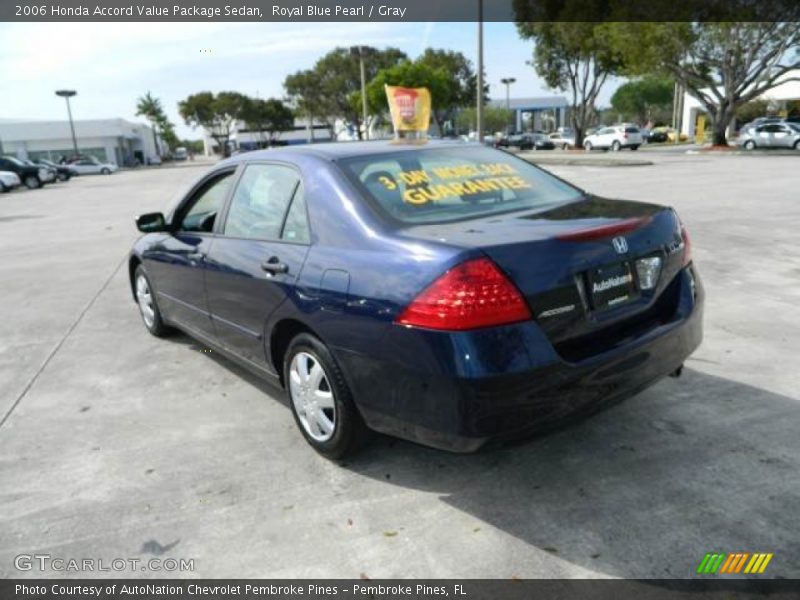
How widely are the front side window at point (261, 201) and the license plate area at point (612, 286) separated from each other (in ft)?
5.50

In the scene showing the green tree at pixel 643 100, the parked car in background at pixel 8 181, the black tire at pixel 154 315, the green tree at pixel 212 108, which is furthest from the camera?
the green tree at pixel 643 100

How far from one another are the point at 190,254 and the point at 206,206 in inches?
20.8

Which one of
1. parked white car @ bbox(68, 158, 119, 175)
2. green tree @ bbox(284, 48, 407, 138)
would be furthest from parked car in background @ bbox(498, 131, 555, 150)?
parked white car @ bbox(68, 158, 119, 175)

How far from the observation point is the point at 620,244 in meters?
2.90

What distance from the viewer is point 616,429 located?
11.7 ft

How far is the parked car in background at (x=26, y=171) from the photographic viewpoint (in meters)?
33.4

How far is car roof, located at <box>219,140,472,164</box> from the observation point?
3617 millimetres

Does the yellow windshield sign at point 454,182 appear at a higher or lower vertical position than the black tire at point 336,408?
higher

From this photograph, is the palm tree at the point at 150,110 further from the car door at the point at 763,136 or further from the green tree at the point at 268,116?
the car door at the point at 763,136

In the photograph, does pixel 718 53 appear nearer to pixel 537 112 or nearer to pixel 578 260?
pixel 578 260

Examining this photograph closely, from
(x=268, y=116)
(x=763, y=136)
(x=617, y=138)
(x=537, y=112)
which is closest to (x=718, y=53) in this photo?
(x=763, y=136)

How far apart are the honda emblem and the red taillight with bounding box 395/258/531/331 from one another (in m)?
0.60

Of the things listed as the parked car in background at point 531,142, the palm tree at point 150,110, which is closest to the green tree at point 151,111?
the palm tree at point 150,110

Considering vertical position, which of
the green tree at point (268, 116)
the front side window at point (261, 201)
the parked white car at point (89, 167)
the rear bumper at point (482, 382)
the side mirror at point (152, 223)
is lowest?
the parked white car at point (89, 167)
